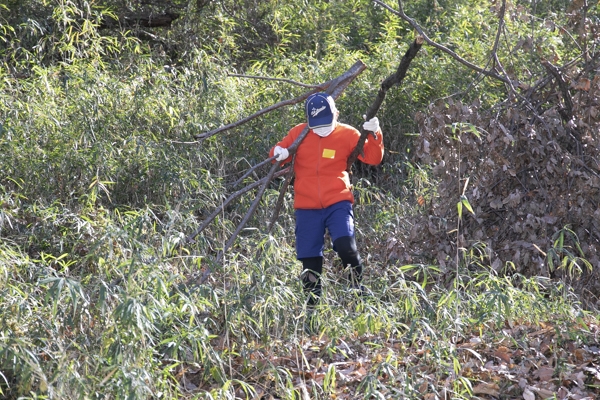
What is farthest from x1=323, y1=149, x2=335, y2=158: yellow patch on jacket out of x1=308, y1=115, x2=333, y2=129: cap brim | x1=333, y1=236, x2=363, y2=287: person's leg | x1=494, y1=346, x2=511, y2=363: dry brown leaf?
x1=494, y1=346, x2=511, y2=363: dry brown leaf

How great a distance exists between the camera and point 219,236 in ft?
20.1

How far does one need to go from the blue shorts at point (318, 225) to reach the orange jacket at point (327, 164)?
0.05m

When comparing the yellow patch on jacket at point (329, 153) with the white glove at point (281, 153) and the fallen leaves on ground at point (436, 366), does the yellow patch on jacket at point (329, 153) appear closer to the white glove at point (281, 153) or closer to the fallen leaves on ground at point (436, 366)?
the white glove at point (281, 153)

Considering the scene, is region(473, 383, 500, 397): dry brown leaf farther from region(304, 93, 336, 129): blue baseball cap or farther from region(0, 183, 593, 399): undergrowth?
region(304, 93, 336, 129): blue baseball cap

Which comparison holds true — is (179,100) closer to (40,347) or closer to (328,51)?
(328,51)

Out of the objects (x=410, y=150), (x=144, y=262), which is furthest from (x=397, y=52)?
(x=144, y=262)

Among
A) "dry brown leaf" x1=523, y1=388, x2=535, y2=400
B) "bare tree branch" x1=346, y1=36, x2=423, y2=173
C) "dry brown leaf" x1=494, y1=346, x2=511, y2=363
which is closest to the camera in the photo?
"dry brown leaf" x1=523, y1=388, x2=535, y2=400

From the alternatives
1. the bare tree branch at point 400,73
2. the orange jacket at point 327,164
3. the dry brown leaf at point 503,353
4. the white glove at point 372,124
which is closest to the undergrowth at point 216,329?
the dry brown leaf at point 503,353

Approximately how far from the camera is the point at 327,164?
17.4ft

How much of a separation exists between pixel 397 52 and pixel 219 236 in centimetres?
320

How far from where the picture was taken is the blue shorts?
5234 millimetres

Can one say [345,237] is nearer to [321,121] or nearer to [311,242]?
[311,242]

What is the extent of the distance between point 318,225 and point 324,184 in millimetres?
279

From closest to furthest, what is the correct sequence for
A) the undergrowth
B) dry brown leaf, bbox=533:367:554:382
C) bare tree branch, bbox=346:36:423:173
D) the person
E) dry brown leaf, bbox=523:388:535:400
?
1. the undergrowth
2. dry brown leaf, bbox=523:388:535:400
3. dry brown leaf, bbox=533:367:554:382
4. bare tree branch, bbox=346:36:423:173
5. the person
